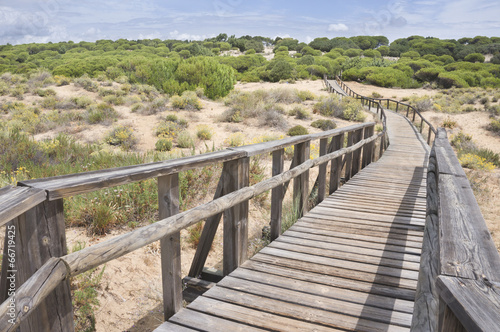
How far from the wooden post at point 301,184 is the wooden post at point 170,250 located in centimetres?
264

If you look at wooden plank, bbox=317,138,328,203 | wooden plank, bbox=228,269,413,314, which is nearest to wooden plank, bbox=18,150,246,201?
wooden plank, bbox=228,269,413,314

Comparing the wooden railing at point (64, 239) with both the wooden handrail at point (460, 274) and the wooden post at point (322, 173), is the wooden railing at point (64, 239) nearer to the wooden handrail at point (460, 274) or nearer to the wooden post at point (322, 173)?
the wooden handrail at point (460, 274)

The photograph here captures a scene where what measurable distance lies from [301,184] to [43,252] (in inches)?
155

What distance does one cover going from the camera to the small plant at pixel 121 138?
13.6 metres

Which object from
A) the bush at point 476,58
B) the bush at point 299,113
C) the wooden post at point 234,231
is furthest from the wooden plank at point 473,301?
the bush at point 476,58

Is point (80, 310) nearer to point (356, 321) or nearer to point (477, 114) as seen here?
point (356, 321)

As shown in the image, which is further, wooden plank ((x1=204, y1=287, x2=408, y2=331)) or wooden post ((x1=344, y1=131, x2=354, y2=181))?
wooden post ((x1=344, y1=131, x2=354, y2=181))

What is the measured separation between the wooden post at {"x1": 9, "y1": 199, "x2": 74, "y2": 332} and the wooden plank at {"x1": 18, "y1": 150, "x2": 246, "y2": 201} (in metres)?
0.09

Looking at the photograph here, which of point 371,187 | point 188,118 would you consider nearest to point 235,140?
point 188,118

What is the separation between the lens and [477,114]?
2570 centimetres

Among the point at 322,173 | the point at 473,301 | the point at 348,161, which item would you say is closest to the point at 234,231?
the point at 473,301

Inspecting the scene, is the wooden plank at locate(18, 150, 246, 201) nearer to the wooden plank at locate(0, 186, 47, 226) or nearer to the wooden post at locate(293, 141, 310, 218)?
the wooden plank at locate(0, 186, 47, 226)

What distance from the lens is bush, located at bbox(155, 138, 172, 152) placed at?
43.0 ft

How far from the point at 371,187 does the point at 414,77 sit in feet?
151
